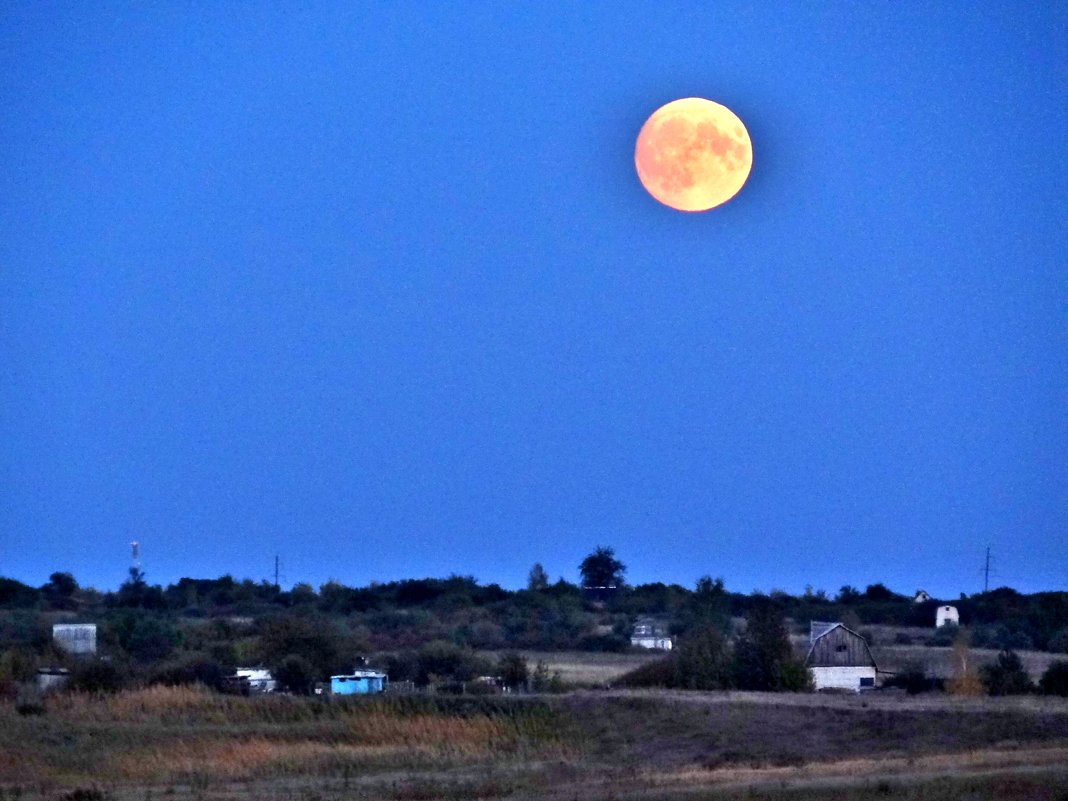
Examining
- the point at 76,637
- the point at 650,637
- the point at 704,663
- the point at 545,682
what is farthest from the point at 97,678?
the point at 650,637

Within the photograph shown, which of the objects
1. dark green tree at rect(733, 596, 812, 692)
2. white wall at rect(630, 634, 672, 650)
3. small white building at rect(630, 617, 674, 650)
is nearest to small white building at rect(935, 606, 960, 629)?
small white building at rect(630, 617, 674, 650)

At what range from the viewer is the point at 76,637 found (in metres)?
77.8

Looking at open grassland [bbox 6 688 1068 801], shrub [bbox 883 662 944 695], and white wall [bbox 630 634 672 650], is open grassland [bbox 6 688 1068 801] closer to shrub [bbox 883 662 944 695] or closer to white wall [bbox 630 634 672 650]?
shrub [bbox 883 662 944 695]

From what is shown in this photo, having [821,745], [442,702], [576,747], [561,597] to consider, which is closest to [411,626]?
[561,597]

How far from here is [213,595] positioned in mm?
141875

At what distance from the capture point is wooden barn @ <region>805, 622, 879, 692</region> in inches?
2608

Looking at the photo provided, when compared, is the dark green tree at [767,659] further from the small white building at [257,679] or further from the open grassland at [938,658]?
the small white building at [257,679]

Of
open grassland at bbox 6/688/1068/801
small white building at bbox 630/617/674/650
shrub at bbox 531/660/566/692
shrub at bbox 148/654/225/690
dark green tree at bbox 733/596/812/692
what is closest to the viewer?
open grassland at bbox 6/688/1068/801

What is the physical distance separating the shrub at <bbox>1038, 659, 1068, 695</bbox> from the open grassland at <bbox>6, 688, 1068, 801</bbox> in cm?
564

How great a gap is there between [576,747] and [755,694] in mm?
9484

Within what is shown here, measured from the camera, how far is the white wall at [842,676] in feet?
217

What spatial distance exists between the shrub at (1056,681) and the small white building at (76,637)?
43.5 meters

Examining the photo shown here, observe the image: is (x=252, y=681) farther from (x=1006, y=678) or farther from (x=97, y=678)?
(x=1006, y=678)

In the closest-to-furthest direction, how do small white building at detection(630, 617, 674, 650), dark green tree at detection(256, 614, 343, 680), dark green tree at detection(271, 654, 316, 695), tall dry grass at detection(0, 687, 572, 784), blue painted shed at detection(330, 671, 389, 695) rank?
tall dry grass at detection(0, 687, 572, 784) → blue painted shed at detection(330, 671, 389, 695) → dark green tree at detection(271, 654, 316, 695) → dark green tree at detection(256, 614, 343, 680) → small white building at detection(630, 617, 674, 650)
